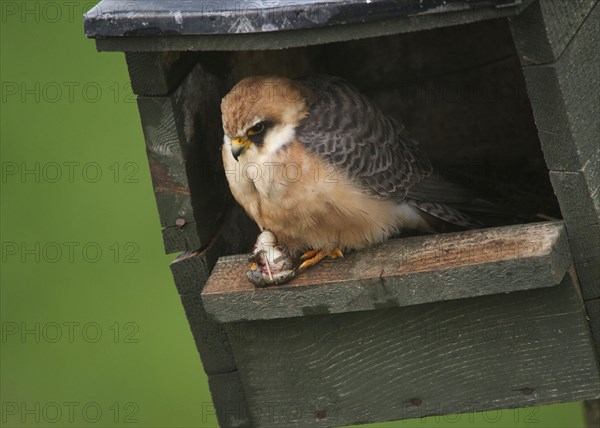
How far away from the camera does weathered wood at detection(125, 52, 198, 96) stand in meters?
3.58

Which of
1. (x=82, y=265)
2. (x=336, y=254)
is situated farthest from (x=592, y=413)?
(x=82, y=265)

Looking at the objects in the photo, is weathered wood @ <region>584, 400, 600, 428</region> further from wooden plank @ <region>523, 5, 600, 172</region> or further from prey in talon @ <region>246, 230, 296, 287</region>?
prey in talon @ <region>246, 230, 296, 287</region>

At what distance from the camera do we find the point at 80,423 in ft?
19.0

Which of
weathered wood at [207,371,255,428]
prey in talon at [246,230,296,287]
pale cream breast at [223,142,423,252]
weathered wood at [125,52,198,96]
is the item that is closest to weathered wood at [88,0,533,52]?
weathered wood at [125,52,198,96]

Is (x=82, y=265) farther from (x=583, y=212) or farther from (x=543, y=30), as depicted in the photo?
(x=543, y=30)

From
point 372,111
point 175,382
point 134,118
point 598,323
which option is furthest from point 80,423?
point 598,323

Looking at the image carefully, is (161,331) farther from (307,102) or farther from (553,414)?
(307,102)

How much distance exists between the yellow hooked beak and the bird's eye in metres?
0.03

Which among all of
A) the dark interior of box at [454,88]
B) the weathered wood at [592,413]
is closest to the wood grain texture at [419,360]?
the weathered wood at [592,413]

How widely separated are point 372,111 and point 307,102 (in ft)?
0.83

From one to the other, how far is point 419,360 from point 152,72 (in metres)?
1.21

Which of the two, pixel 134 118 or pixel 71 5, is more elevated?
pixel 71 5

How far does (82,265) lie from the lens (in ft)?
21.2

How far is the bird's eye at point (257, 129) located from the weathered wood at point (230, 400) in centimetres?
83
